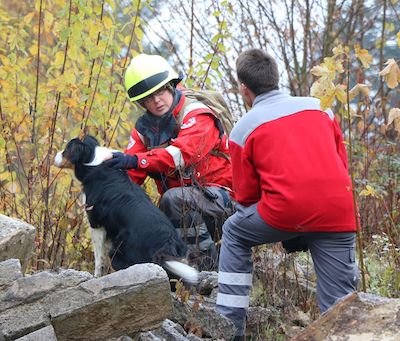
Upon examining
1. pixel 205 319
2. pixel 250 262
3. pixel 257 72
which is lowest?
pixel 205 319

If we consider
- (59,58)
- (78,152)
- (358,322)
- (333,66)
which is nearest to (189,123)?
(78,152)

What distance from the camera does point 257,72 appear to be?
448cm

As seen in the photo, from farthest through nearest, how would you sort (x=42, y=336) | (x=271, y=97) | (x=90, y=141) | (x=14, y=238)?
(x=90, y=141) < (x=14, y=238) < (x=271, y=97) < (x=42, y=336)

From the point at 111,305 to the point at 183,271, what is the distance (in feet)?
5.18

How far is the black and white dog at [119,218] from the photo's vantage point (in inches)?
216

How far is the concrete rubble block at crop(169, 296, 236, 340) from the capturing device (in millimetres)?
4434

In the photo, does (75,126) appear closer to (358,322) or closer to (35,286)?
(35,286)

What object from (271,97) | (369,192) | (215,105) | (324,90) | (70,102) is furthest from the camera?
(70,102)

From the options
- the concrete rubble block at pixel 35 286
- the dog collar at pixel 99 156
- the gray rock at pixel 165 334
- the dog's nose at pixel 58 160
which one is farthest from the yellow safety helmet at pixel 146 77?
the gray rock at pixel 165 334

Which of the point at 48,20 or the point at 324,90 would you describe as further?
the point at 48,20

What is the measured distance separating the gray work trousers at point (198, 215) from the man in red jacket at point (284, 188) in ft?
3.73

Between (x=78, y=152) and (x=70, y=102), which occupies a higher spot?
(x=70, y=102)

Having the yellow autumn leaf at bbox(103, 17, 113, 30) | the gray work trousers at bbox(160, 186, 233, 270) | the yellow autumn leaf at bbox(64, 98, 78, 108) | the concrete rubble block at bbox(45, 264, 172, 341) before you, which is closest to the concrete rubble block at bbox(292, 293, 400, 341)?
the concrete rubble block at bbox(45, 264, 172, 341)

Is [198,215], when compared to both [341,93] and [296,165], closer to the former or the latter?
[296,165]
